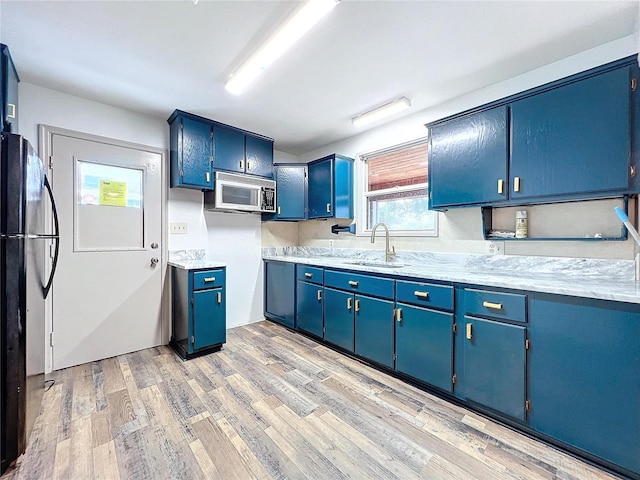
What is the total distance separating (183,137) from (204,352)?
222 centimetres

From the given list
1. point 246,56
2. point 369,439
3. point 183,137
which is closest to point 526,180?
point 369,439

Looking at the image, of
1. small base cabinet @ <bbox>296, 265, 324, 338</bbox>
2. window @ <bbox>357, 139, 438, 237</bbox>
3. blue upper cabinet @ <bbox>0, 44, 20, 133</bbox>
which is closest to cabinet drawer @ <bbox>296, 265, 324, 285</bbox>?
small base cabinet @ <bbox>296, 265, 324, 338</bbox>

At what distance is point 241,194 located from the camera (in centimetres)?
329

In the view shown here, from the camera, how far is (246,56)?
77.0 inches

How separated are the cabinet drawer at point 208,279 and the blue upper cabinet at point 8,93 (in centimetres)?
168

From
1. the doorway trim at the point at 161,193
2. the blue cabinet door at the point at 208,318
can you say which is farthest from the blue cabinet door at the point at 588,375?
the doorway trim at the point at 161,193

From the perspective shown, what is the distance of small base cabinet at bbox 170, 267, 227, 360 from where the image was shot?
268cm

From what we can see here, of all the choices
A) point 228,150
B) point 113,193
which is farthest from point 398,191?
point 113,193

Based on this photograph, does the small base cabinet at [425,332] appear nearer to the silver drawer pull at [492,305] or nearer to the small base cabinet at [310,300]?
the silver drawer pull at [492,305]

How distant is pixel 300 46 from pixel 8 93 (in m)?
2.06

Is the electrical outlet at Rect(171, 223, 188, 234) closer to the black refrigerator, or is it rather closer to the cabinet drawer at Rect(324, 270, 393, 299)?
the black refrigerator

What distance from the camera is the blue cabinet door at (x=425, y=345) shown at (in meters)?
1.99

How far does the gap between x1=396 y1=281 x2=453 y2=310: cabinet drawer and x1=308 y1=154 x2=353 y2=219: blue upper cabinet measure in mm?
1477

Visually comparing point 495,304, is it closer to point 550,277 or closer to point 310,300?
point 550,277
